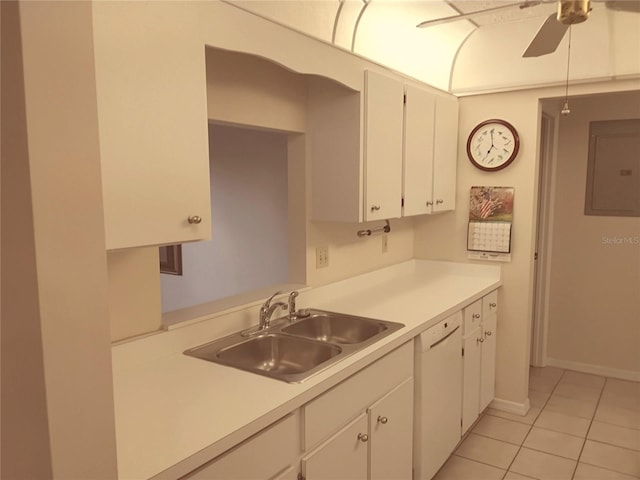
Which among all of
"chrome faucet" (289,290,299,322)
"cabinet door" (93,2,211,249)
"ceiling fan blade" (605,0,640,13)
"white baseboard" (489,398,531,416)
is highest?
"ceiling fan blade" (605,0,640,13)

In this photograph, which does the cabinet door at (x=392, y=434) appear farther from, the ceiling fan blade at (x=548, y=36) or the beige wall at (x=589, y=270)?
the beige wall at (x=589, y=270)

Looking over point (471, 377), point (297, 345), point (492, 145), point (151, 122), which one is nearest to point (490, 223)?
point (492, 145)

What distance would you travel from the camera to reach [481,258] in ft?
11.2

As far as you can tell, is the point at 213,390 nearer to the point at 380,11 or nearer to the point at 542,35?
the point at 542,35

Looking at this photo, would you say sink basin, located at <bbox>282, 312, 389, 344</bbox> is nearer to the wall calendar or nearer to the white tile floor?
the white tile floor

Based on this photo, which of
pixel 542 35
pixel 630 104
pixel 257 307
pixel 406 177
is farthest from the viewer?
pixel 630 104

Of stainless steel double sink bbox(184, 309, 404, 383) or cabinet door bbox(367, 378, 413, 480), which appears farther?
cabinet door bbox(367, 378, 413, 480)

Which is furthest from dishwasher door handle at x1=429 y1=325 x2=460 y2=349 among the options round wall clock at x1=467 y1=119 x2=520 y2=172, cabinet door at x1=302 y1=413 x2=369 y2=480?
round wall clock at x1=467 y1=119 x2=520 y2=172

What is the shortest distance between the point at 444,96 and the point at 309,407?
2311 millimetres

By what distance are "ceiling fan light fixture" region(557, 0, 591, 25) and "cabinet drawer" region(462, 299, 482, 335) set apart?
164cm

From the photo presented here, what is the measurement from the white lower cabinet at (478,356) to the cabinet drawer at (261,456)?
1568 mm

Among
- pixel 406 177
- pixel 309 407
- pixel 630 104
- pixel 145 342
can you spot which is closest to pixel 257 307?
pixel 145 342

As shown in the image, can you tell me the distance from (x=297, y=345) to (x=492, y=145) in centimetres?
206

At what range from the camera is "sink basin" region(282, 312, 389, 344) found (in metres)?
2.30
